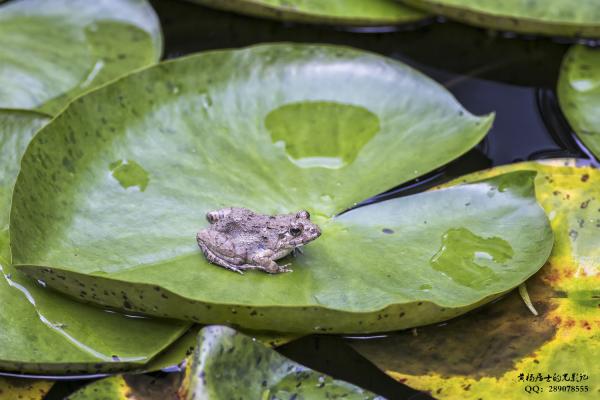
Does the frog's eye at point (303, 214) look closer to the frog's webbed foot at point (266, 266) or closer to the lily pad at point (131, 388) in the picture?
the frog's webbed foot at point (266, 266)

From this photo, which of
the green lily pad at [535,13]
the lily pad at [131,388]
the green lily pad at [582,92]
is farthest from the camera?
the green lily pad at [535,13]

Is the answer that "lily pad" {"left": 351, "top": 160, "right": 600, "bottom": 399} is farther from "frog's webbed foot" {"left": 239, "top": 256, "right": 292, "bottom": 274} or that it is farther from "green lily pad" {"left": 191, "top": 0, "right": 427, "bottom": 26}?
"green lily pad" {"left": 191, "top": 0, "right": 427, "bottom": 26}

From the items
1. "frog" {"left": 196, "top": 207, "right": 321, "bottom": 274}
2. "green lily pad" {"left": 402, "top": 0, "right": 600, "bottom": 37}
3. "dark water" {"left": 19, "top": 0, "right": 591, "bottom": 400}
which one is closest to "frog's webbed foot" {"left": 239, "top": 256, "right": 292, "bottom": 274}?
"frog" {"left": 196, "top": 207, "right": 321, "bottom": 274}

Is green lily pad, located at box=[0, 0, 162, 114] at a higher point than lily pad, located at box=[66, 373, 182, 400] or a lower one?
higher

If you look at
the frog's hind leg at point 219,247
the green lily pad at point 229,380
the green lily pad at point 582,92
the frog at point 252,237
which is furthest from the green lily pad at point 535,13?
the green lily pad at point 229,380

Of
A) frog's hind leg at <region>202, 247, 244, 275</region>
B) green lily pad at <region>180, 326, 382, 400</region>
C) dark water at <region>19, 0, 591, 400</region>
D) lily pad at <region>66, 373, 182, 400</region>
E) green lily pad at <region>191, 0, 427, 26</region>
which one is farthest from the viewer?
green lily pad at <region>191, 0, 427, 26</region>

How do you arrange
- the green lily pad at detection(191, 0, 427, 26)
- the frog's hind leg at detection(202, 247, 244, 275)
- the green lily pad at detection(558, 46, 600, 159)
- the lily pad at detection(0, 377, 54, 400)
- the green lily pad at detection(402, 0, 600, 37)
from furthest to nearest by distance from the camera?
the green lily pad at detection(191, 0, 427, 26) → the green lily pad at detection(402, 0, 600, 37) → the green lily pad at detection(558, 46, 600, 159) → the frog's hind leg at detection(202, 247, 244, 275) → the lily pad at detection(0, 377, 54, 400)
